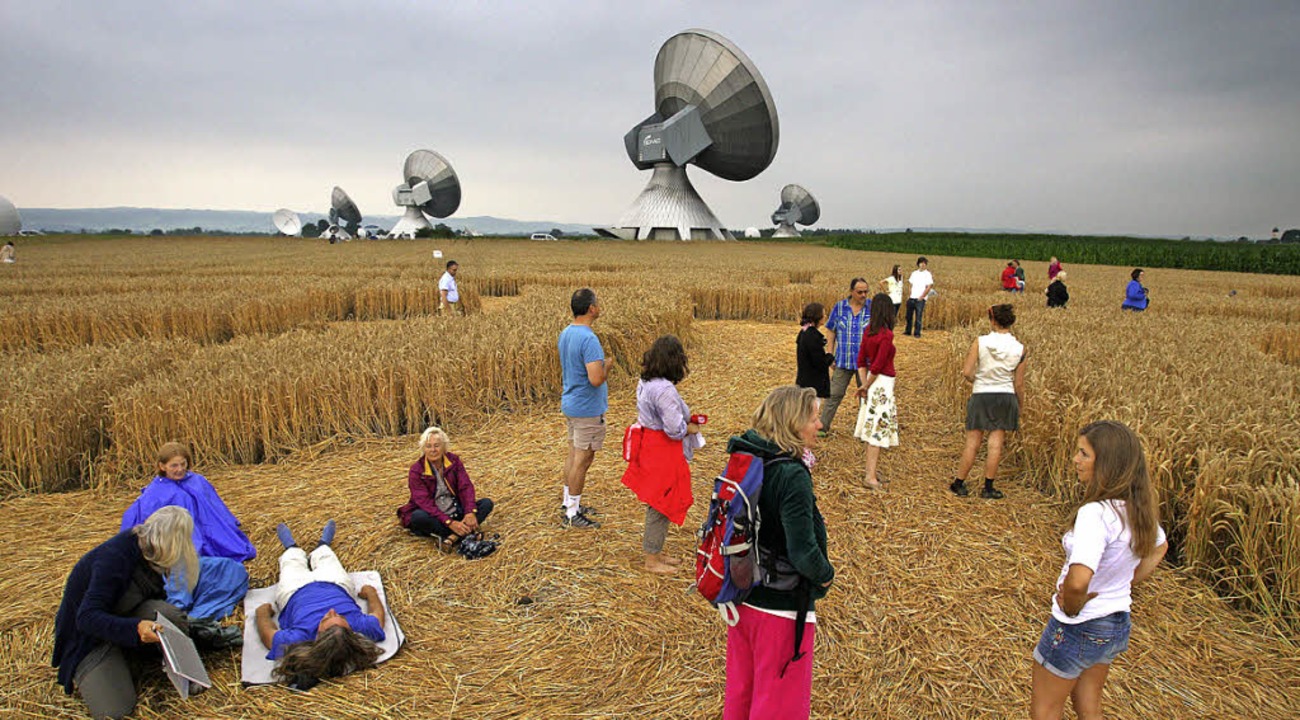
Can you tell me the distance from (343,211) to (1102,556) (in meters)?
93.9

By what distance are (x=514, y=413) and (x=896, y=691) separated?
629 cm

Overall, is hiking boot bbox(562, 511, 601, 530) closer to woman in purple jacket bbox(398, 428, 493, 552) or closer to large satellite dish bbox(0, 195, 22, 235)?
woman in purple jacket bbox(398, 428, 493, 552)

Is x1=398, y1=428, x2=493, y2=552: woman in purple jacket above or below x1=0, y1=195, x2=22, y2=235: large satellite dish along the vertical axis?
below

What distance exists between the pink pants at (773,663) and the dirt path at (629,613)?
2.73 feet

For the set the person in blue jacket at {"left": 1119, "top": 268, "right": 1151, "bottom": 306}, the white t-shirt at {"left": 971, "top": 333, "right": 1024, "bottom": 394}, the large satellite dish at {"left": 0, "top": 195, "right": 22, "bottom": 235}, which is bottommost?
the white t-shirt at {"left": 971, "top": 333, "right": 1024, "bottom": 394}

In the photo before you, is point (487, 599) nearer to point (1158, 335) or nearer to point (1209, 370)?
point (1209, 370)

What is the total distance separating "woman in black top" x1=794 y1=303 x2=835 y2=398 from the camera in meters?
6.98

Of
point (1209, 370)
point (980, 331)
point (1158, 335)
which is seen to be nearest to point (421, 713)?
point (1209, 370)

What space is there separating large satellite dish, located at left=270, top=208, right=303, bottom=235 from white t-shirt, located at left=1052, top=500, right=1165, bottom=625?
104245mm

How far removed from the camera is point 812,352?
699 cm

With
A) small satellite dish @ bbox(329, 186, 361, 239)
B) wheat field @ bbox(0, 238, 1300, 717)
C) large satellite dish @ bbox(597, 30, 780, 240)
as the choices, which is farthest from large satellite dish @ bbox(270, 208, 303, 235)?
wheat field @ bbox(0, 238, 1300, 717)

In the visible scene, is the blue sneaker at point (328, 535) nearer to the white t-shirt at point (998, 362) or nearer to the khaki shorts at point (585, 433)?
the khaki shorts at point (585, 433)

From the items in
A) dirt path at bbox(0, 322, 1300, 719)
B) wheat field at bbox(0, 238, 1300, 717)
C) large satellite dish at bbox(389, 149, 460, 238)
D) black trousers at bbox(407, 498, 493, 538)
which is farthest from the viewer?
large satellite dish at bbox(389, 149, 460, 238)

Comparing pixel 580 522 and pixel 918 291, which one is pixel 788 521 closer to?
pixel 580 522
